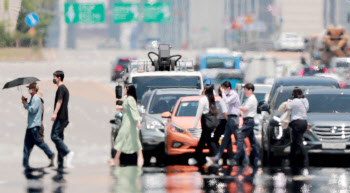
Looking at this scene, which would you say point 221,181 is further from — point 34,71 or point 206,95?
point 34,71

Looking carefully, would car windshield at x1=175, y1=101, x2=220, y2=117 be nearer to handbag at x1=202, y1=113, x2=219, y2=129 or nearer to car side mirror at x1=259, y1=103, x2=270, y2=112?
car side mirror at x1=259, y1=103, x2=270, y2=112

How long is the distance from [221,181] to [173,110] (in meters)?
4.29

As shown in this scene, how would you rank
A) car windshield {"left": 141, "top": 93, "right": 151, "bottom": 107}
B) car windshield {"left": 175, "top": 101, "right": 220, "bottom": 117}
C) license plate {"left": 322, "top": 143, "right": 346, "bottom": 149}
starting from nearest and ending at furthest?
1. license plate {"left": 322, "top": 143, "right": 346, "bottom": 149}
2. car windshield {"left": 175, "top": 101, "right": 220, "bottom": 117}
3. car windshield {"left": 141, "top": 93, "right": 151, "bottom": 107}

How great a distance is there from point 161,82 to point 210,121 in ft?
23.3

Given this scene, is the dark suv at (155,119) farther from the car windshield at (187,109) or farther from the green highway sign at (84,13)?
the green highway sign at (84,13)

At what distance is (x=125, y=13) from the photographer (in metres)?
94.1

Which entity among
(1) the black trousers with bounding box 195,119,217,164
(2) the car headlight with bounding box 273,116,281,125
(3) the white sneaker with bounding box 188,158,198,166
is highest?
(2) the car headlight with bounding box 273,116,281,125

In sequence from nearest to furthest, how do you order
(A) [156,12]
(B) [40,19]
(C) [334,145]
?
(C) [334,145]
(A) [156,12]
(B) [40,19]

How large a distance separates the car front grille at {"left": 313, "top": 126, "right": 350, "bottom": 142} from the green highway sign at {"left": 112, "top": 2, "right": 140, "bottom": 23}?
75.3 metres

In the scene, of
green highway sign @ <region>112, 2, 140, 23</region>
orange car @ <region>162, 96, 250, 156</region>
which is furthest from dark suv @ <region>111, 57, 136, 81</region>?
orange car @ <region>162, 96, 250, 156</region>

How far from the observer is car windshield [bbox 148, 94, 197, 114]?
68.7 feet

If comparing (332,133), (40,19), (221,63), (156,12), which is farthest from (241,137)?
(40,19)

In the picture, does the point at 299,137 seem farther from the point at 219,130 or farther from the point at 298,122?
the point at 219,130

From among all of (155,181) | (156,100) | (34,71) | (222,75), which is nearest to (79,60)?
(34,71)
